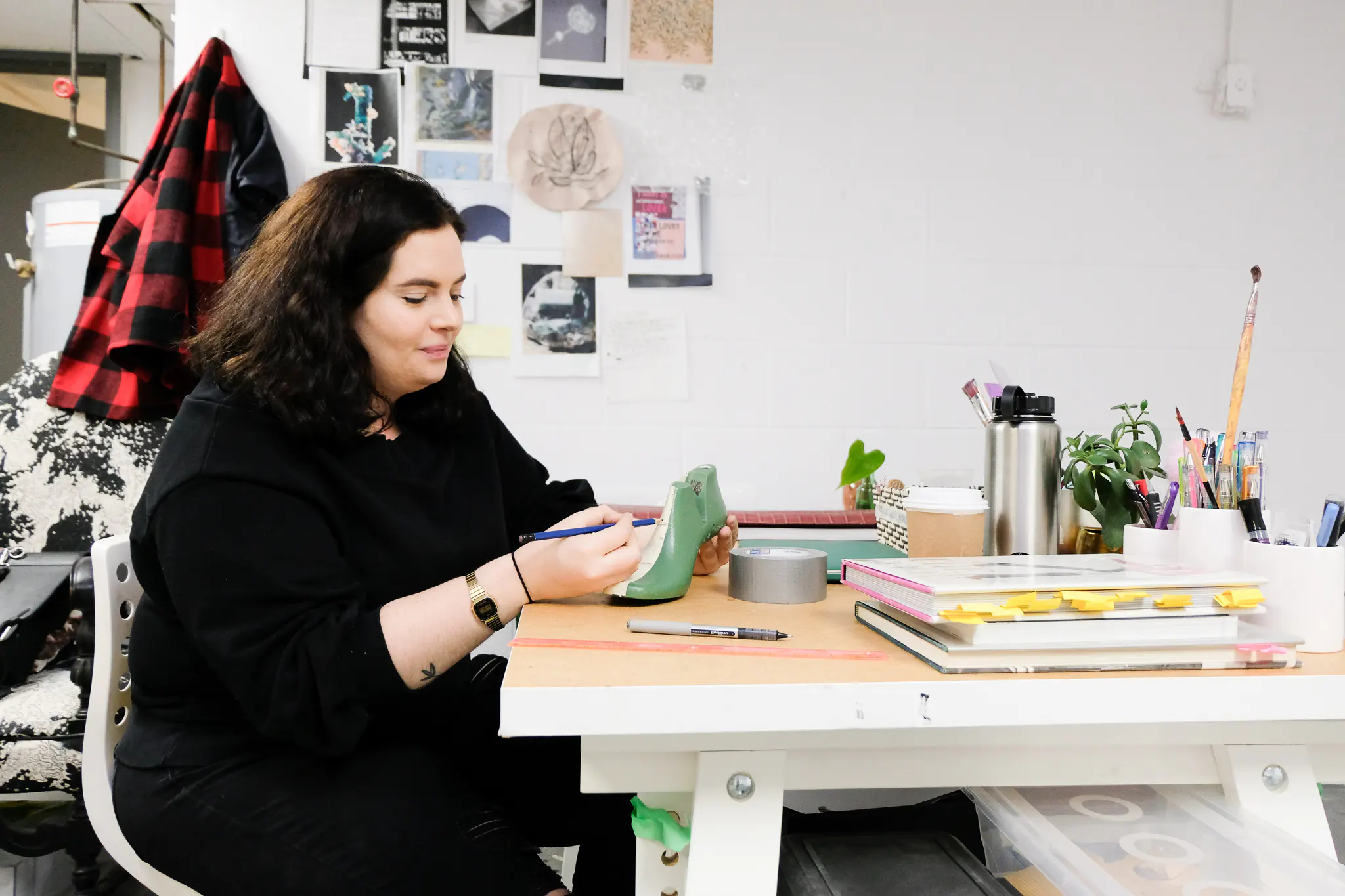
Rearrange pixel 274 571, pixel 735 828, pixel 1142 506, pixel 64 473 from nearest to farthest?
pixel 735 828 < pixel 274 571 < pixel 1142 506 < pixel 64 473

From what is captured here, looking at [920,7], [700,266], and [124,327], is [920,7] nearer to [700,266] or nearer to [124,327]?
[700,266]

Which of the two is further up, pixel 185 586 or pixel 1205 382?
pixel 1205 382

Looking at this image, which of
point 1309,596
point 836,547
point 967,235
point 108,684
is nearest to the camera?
point 1309,596

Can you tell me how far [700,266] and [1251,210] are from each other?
55.6 inches

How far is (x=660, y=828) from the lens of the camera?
696 mm

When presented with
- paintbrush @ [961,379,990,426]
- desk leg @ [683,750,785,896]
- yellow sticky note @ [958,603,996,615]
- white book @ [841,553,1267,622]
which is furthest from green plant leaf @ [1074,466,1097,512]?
desk leg @ [683,750,785,896]

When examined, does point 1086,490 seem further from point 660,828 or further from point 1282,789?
point 660,828

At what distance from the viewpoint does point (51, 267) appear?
2488 millimetres

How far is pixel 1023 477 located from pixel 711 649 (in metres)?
0.49

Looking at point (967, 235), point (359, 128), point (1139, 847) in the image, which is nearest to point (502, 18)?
point (359, 128)

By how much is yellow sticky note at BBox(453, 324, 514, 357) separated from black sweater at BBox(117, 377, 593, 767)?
95cm

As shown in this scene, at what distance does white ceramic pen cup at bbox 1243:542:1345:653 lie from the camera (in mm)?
757

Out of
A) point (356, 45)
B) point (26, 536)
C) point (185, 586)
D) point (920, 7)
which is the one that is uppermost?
point (920, 7)

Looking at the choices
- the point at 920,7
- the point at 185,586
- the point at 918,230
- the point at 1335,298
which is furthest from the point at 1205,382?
the point at 185,586
